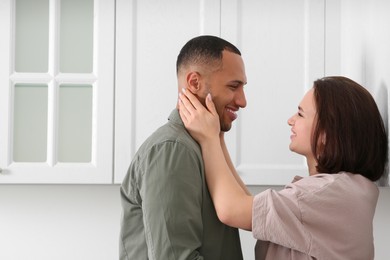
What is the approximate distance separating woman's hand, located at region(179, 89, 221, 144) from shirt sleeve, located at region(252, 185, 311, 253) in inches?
7.7

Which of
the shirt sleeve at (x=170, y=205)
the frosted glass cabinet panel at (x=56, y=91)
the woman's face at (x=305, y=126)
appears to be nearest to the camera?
the shirt sleeve at (x=170, y=205)

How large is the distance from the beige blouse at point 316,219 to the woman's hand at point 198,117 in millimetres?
194

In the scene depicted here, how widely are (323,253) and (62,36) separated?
1.26 meters

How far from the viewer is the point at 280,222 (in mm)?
1296

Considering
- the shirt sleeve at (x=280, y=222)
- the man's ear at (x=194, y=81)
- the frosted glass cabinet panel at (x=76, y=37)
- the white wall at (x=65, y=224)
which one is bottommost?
the white wall at (x=65, y=224)

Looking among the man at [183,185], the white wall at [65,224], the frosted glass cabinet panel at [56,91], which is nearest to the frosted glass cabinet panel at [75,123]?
the frosted glass cabinet panel at [56,91]

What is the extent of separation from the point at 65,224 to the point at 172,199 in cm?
138

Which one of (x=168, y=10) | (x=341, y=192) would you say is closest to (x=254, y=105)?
(x=168, y=10)

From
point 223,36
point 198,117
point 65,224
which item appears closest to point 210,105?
point 198,117

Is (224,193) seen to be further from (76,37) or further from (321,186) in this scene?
(76,37)

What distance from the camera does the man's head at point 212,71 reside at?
137cm

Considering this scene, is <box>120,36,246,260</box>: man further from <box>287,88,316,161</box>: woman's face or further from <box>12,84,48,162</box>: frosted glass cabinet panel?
<box>12,84,48,162</box>: frosted glass cabinet panel

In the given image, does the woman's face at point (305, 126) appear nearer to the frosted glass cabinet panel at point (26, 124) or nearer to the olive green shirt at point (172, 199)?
the olive green shirt at point (172, 199)

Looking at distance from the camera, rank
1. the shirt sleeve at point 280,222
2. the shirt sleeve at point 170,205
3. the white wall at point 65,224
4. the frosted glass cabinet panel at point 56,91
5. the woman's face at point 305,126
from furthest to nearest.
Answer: the white wall at point 65,224
the frosted glass cabinet panel at point 56,91
the woman's face at point 305,126
the shirt sleeve at point 280,222
the shirt sleeve at point 170,205
